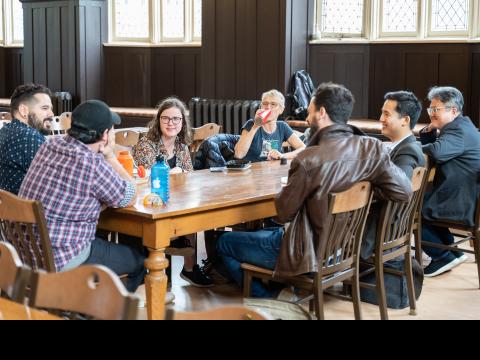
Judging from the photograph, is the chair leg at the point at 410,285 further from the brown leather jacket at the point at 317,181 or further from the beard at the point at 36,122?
the beard at the point at 36,122

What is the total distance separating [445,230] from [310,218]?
1.98 m

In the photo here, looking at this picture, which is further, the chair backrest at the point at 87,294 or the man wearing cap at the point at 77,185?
the man wearing cap at the point at 77,185

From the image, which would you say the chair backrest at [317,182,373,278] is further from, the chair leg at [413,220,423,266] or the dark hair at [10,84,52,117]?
the dark hair at [10,84,52,117]

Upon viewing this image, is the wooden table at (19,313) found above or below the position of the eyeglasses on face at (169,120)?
below

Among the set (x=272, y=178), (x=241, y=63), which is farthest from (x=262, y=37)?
(x=272, y=178)

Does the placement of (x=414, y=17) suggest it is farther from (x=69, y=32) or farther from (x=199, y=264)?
(x=69, y=32)

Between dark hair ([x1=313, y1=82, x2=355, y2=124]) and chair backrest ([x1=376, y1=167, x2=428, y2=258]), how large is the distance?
52 cm

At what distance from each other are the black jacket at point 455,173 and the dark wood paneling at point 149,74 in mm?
5008

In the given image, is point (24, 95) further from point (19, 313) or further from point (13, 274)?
point (19, 313)

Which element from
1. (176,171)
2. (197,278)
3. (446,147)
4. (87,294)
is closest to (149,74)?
(176,171)

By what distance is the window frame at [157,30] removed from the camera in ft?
31.1

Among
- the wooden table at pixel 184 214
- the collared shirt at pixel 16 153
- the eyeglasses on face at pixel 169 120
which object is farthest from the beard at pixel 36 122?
the eyeglasses on face at pixel 169 120
